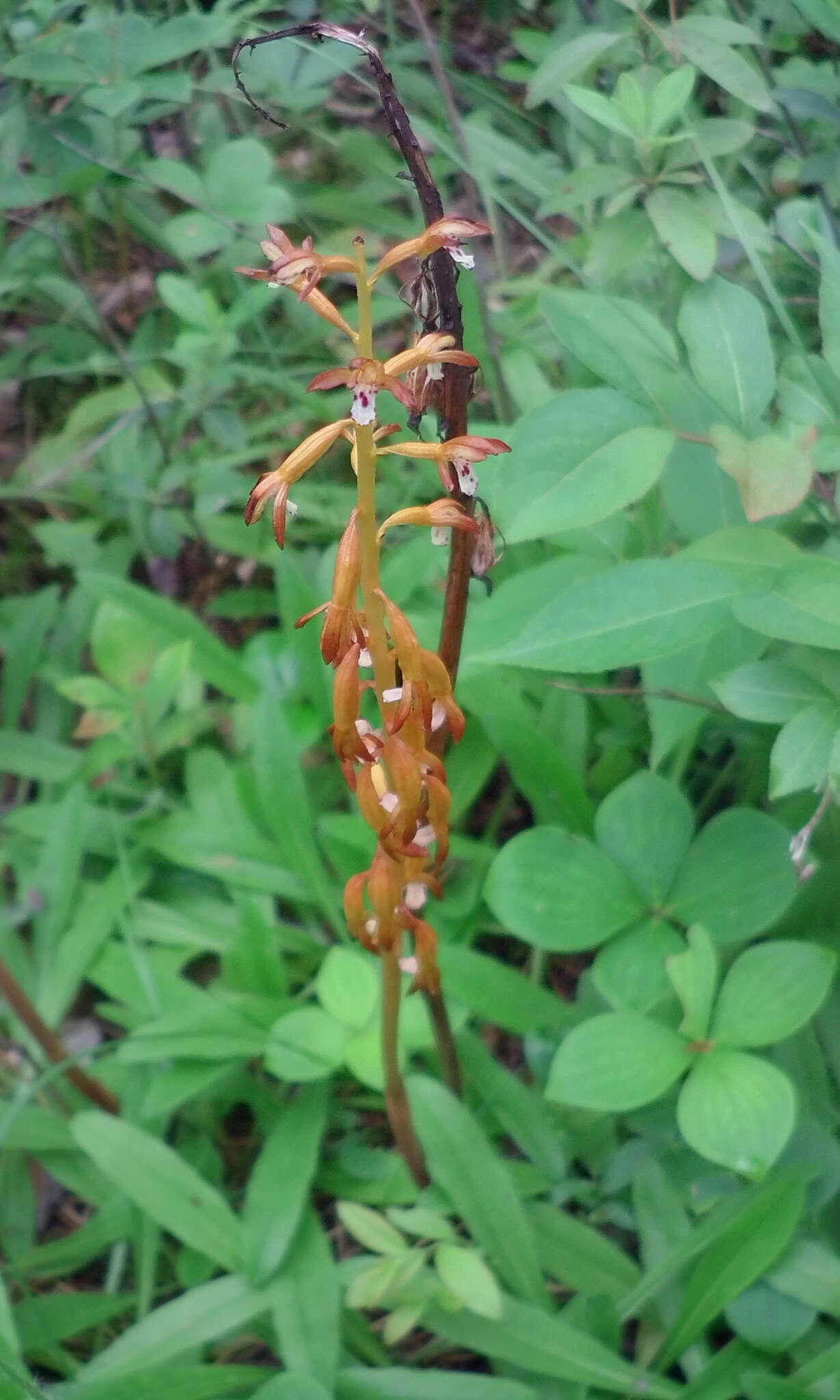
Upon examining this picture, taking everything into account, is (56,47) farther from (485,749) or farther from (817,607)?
(817,607)

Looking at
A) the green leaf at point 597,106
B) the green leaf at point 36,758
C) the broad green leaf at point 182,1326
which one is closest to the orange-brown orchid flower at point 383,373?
the green leaf at point 597,106

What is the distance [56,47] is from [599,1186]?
1826 millimetres

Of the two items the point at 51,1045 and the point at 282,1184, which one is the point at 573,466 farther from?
the point at 51,1045

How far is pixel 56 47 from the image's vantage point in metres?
1.65

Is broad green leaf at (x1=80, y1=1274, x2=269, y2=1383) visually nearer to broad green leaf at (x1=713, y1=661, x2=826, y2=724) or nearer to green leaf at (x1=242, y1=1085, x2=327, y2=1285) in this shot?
green leaf at (x1=242, y1=1085, x2=327, y2=1285)

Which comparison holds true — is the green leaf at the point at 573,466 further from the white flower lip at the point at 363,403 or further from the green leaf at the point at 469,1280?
the green leaf at the point at 469,1280

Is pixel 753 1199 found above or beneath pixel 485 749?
beneath

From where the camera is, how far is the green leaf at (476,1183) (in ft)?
4.29

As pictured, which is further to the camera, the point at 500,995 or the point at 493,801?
the point at 493,801

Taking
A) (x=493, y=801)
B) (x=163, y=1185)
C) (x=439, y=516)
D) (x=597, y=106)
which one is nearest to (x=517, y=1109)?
(x=163, y=1185)

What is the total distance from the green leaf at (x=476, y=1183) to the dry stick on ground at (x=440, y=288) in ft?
2.01

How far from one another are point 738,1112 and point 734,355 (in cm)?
73

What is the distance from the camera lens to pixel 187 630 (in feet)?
6.52

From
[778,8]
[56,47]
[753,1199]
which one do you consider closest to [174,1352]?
[753,1199]
